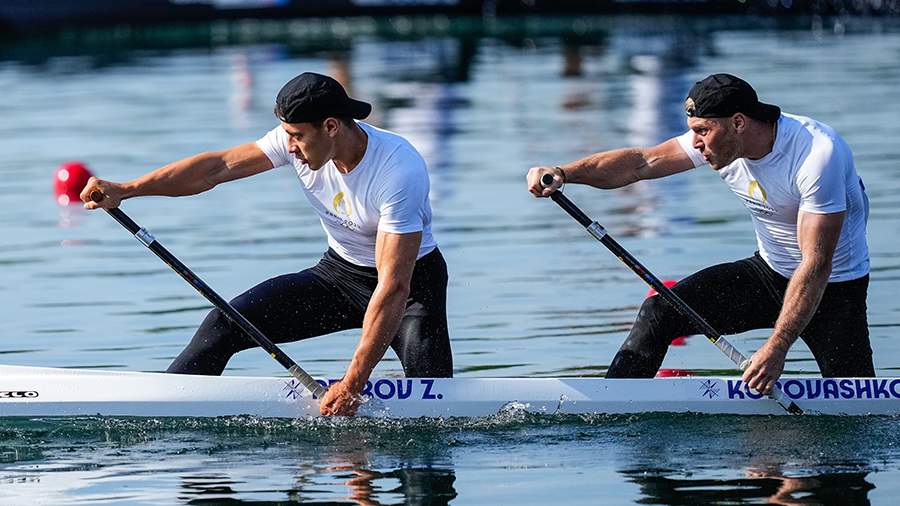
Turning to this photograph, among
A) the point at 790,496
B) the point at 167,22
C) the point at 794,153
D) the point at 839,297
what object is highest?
the point at 167,22

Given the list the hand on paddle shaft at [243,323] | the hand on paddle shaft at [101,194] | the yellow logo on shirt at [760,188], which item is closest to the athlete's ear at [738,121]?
the yellow logo on shirt at [760,188]

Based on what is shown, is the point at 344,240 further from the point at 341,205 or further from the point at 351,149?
the point at 351,149

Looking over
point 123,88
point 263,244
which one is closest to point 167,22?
point 123,88

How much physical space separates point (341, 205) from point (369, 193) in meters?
0.22

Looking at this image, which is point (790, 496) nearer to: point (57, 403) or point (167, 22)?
point (57, 403)

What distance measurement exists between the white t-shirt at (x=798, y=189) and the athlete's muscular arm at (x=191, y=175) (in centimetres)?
216

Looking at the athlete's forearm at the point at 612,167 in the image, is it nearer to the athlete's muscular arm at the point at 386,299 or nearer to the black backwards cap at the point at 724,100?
the black backwards cap at the point at 724,100

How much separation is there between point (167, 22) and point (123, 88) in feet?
39.3

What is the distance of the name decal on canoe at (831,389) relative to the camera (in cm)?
946

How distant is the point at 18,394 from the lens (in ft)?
31.3

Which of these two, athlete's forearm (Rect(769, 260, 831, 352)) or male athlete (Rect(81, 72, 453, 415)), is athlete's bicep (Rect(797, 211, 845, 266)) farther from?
male athlete (Rect(81, 72, 453, 415))

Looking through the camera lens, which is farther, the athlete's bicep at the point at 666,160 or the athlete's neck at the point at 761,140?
the athlete's bicep at the point at 666,160

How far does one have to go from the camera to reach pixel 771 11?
4491 cm

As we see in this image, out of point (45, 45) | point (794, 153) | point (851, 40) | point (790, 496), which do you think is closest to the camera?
point (790, 496)
